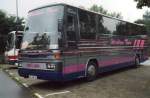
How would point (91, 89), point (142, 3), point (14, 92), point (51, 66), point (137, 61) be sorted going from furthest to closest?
point (137, 61), point (14, 92), point (91, 89), point (51, 66), point (142, 3)

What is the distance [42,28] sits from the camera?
39.5 ft

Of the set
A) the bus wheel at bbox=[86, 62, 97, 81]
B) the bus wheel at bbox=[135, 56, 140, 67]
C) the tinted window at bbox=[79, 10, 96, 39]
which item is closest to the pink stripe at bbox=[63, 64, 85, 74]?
the bus wheel at bbox=[86, 62, 97, 81]

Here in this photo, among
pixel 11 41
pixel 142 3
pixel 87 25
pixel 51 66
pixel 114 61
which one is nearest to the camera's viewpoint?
pixel 142 3

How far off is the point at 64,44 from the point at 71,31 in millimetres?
880

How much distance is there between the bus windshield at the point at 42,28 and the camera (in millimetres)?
11547

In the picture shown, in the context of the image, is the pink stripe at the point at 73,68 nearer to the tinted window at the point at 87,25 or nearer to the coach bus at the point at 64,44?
the coach bus at the point at 64,44

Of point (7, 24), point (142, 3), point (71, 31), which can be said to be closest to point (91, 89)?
point (71, 31)

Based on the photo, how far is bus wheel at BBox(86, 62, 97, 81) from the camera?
13.4 m

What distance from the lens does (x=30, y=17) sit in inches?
503

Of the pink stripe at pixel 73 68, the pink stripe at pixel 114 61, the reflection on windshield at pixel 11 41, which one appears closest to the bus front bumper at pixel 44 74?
the pink stripe at pixel 73 68

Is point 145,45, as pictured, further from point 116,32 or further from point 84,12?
point 84,12

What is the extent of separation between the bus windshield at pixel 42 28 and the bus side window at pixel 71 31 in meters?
0.50

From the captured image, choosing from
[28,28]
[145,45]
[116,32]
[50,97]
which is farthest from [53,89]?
[145,45]

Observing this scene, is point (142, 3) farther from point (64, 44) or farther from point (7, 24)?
point (7, 24)
